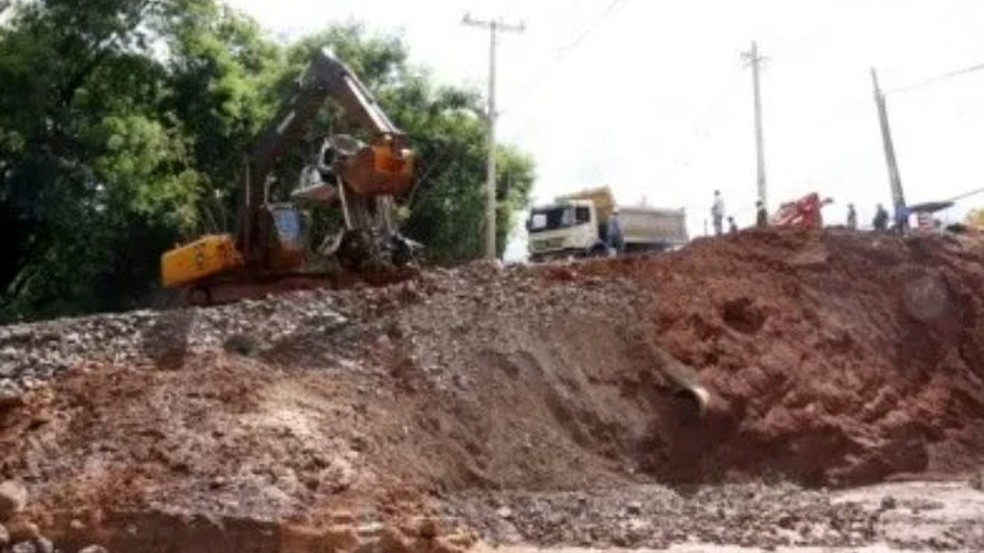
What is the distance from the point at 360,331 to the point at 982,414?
8683 millimetres

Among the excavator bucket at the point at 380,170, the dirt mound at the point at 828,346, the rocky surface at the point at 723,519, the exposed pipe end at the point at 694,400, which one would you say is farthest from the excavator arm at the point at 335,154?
the rocky surface at the point at 723,519

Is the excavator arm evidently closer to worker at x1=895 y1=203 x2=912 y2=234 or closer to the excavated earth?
the excavated earth

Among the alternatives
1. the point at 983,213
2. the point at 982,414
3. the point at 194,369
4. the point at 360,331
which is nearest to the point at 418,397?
the point at 360,331

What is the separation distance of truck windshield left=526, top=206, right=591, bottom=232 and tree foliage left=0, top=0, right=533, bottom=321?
3.96 metres

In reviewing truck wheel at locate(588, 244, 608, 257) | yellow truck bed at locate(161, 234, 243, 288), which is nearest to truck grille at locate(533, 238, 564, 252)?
truck wheel at locate(588, 244, 608, 257)

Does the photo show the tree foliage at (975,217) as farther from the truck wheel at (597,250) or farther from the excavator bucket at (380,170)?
the excavator bucket at (380,170)

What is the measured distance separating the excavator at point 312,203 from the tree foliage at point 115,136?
871 centimetres

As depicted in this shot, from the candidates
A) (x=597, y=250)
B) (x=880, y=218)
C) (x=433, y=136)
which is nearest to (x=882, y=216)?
(x=880, y=218)

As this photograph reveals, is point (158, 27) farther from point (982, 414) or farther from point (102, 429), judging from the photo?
point (982, 414)

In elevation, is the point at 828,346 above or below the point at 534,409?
above

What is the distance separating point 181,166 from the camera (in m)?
29.0

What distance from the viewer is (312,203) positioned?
17156 mm

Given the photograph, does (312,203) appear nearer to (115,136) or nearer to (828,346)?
(828,346)

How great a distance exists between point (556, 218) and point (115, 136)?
1230cm
